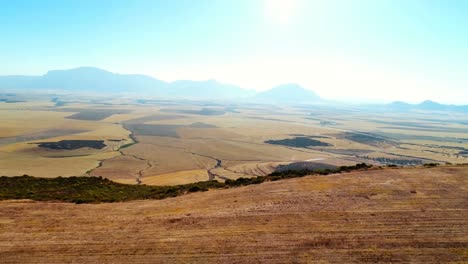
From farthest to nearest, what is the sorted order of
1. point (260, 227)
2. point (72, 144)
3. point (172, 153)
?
point (72, 144)
point (172, 153)
point (260, 227)

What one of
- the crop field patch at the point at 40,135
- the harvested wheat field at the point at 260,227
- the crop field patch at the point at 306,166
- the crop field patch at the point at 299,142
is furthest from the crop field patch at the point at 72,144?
the harvested wheat field at the point at 260,227

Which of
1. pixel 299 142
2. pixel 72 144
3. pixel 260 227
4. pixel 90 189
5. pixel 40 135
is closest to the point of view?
pixel 260 227

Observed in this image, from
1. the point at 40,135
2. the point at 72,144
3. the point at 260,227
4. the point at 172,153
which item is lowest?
the point at 172,153

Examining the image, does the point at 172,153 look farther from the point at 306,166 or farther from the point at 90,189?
the point at 90,189

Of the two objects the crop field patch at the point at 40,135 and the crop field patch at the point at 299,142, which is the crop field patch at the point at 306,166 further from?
the crop field patch at the point at 40,135

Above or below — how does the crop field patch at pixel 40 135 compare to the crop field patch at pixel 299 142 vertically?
above

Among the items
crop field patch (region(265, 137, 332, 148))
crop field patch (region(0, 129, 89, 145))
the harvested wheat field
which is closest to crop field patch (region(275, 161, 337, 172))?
crop field patch (region(265, 137, 332, 148))

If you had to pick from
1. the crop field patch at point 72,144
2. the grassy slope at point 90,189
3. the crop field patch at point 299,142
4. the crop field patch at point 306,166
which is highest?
the grassy slope at point 90,189

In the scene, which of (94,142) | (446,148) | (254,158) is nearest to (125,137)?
(94,142)

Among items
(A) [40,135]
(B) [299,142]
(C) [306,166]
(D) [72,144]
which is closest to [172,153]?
(D) [72,144]
